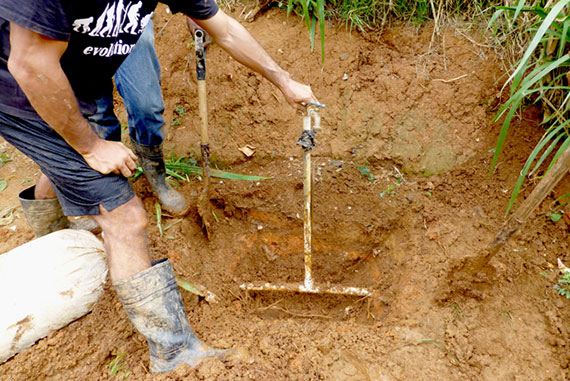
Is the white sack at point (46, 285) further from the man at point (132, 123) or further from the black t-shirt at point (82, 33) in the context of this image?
the black t-shirt at point (82, 33)

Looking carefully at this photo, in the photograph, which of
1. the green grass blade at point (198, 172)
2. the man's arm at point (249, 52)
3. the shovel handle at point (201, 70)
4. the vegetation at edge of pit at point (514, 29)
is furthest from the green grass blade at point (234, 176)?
the vegetation at edge of pit at point (514, 29)

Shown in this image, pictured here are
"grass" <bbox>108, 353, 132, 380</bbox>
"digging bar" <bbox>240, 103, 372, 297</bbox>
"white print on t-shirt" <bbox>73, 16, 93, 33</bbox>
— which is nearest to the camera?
"white print on t-shirt" <bbox>73, 16, 93, 33</bbox>

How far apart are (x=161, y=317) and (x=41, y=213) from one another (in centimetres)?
105

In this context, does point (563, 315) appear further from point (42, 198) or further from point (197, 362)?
point (42, 198)

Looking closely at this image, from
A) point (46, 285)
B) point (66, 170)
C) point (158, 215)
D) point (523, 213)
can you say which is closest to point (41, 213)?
point (46, 285)

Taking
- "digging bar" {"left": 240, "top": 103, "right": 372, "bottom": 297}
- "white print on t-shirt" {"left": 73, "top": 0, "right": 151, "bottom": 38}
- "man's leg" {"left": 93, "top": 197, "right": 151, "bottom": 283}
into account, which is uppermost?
"white print on t-shirt" {"left": 73, "top": 0, "right": 151, "bottom": 38}

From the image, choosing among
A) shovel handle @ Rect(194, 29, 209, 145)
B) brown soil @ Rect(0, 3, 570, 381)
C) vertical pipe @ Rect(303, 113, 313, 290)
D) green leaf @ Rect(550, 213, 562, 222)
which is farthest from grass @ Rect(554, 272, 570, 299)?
shovel handle @ Rect(194, 29, 209, 145)

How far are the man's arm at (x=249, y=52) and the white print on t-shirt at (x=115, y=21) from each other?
1.52 ft

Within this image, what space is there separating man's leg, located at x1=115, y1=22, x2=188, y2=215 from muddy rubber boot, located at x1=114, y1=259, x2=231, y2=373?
931 millimetres

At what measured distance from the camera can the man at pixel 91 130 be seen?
4.15 feet

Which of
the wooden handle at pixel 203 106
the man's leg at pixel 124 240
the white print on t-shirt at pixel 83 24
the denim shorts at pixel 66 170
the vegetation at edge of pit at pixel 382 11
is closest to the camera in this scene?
the white print on t-shirt at pixel 83 24

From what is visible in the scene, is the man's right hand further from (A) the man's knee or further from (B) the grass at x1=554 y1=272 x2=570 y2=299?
(B) the grass at x1=554 y1=272 x2=570 y2=299

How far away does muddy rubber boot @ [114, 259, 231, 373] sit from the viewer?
167cm

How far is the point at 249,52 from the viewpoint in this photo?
2068 millimetres
